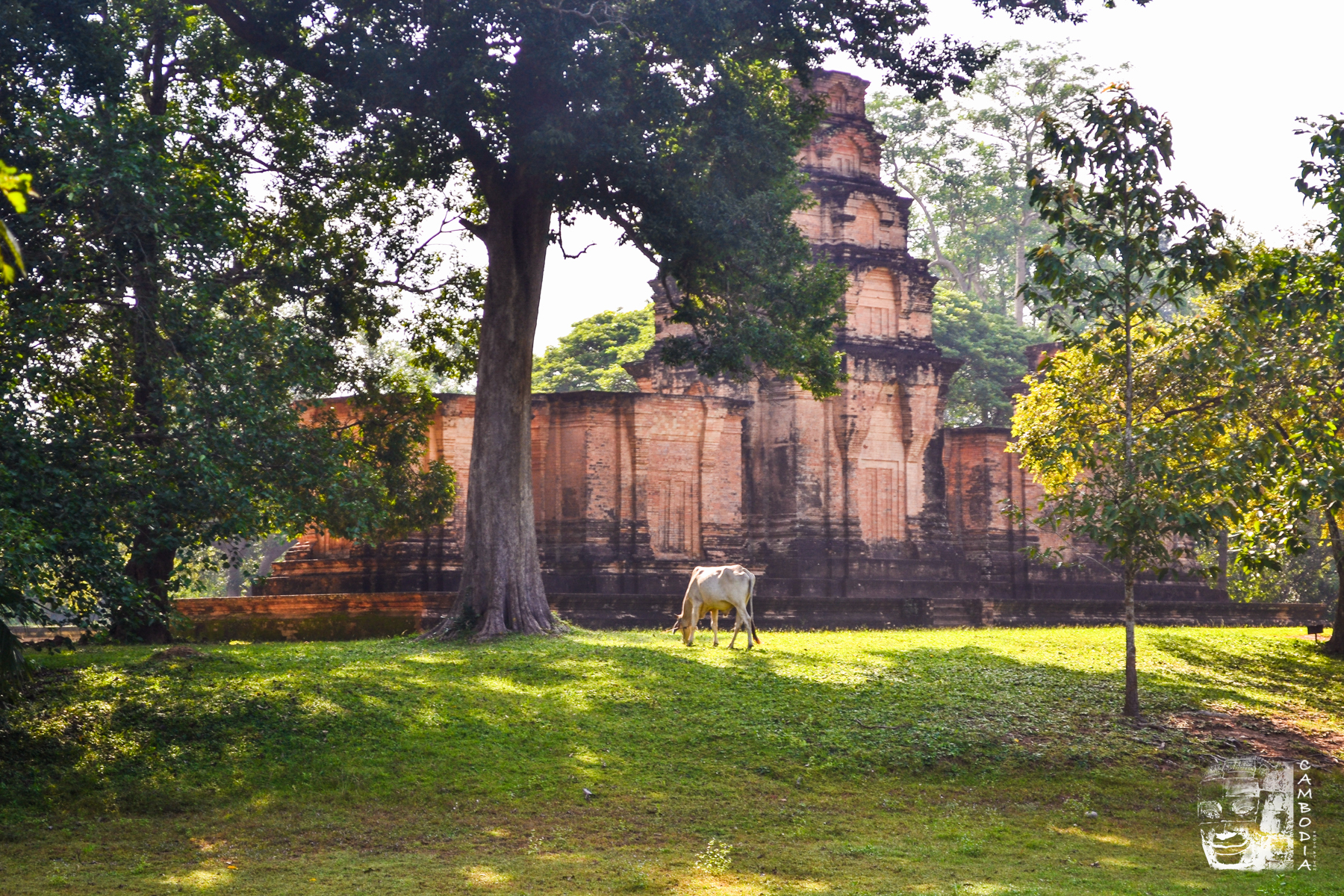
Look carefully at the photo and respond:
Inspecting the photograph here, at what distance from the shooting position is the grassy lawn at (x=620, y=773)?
7.71 metres

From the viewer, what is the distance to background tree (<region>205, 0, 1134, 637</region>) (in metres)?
14.0

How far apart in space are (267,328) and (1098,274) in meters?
8.18

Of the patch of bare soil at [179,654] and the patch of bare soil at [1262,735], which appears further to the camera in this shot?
the patch of bare soil at [179,654]

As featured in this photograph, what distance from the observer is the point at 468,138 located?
15.2m

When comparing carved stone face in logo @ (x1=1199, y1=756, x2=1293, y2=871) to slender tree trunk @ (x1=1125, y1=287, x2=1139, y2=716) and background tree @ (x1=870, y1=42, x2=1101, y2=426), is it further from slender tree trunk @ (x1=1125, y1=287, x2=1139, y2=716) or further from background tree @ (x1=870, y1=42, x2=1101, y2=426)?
background tree @ (x1=870, y1=42, x2=1101, y2=426)

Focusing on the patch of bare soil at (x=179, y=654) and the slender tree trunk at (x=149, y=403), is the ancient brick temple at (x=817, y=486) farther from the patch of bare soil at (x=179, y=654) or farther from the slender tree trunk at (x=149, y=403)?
the slender tree trunk at (x=149, y=403)

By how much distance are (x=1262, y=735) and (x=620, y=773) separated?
6.30 metres

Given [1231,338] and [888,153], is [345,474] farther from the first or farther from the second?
[888,153]

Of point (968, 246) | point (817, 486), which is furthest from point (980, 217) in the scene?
point (817, 486)

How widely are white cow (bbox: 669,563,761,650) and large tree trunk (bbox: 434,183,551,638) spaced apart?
1990 millimetres

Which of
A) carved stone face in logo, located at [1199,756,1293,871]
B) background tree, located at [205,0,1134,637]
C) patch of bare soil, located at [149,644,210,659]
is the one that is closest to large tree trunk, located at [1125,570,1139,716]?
carved stone face in logo, located at [1199,756,1293,871]

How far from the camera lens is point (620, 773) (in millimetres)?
9922

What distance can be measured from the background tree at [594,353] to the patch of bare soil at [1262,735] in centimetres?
2407

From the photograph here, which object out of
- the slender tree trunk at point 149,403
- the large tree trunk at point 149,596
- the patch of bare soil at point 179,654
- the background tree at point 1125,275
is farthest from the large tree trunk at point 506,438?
the background tree at point 1125,275
